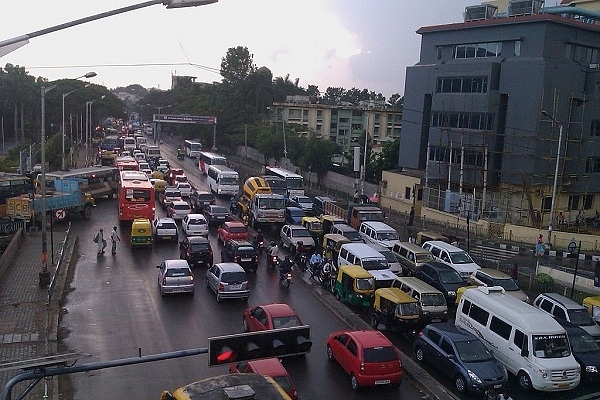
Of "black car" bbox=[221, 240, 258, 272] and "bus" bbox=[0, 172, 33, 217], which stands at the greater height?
"bus" bbox=[0, 172, 33, 217]

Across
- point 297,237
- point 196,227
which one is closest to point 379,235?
point 297,237

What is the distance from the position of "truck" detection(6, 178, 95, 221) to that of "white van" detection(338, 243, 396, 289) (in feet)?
48.7

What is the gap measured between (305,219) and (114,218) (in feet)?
42.0

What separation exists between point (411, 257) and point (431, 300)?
615cm

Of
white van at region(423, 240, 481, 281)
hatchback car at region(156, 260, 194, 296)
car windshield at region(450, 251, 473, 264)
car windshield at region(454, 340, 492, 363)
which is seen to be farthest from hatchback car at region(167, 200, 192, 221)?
car windshield at region(454, 340, 492, 363)

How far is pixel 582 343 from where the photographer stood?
1670 cm

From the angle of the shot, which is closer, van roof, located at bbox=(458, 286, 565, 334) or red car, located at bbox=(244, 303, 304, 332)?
van roof, located at bbox=(458, 286, 565, 334)

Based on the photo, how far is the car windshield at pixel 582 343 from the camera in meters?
16.5

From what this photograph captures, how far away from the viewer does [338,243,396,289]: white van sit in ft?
72.7

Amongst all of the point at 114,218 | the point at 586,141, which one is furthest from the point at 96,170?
the point at 586,141

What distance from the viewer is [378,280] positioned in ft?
72.3

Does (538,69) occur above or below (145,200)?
above

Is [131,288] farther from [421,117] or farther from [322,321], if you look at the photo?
[421,117]

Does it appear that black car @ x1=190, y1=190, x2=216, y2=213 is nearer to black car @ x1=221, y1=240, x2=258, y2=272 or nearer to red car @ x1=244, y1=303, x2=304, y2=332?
black car @ x1=221, y1=240, x2=258, y2=272
